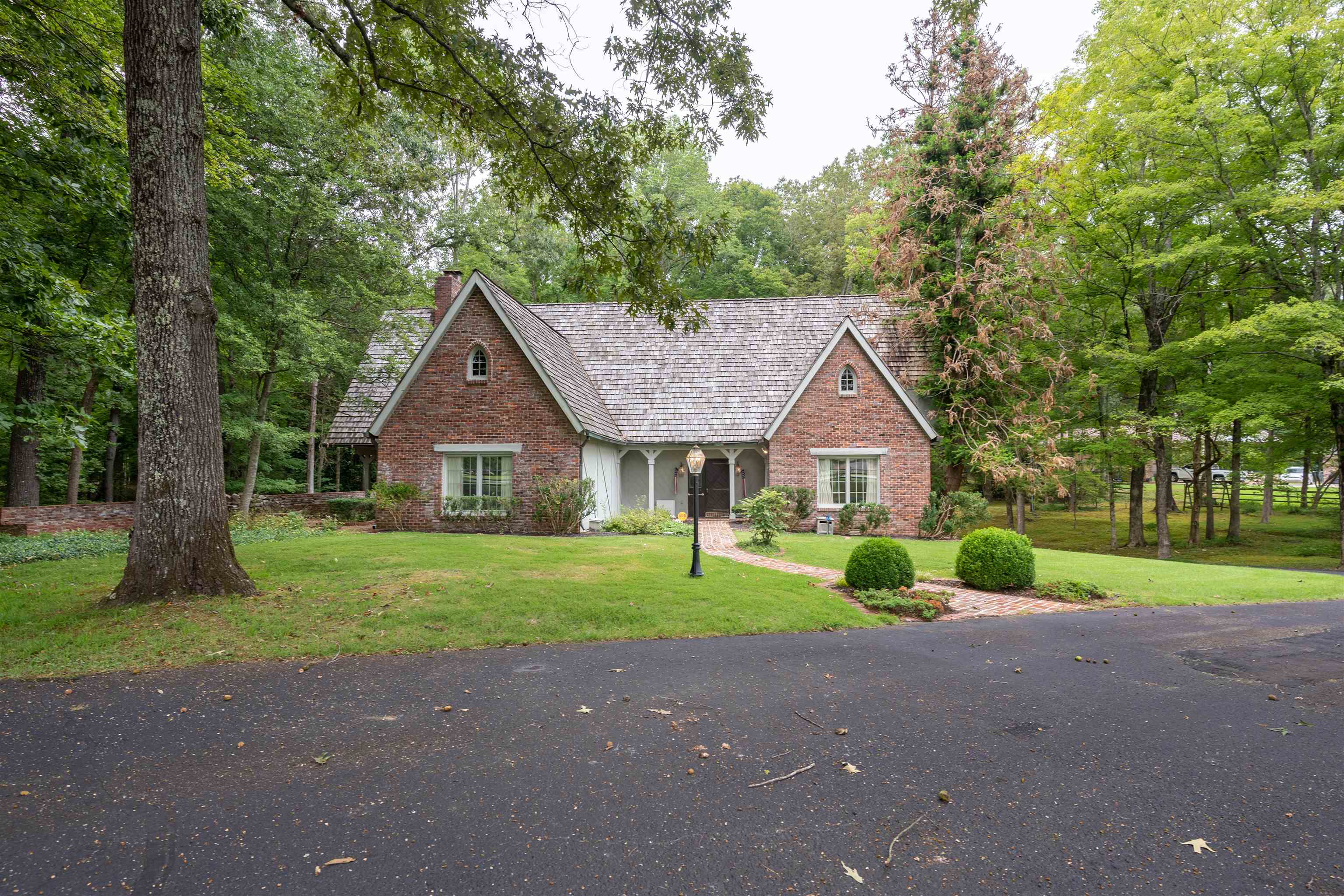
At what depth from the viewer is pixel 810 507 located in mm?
19438

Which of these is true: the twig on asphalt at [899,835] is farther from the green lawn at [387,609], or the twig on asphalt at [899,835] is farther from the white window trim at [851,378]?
the white window trim at [851,378]

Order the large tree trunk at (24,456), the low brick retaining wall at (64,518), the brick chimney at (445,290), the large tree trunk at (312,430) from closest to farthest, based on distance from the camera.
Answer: the low brick retaining wall at (64,518) → the large tree trunk at (24,456) → the brick chimney at (445,290) → the large tree trunk at (312,430)

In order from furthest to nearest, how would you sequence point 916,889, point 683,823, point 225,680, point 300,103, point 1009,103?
point 1009,103, point 300,103, point 225,680, point 683,823, point 916,889

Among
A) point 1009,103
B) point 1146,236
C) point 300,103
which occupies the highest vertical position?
point 1009,103

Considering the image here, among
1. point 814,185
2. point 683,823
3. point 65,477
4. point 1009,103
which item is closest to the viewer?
point 683,823

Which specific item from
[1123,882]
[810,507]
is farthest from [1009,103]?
[1123,882]

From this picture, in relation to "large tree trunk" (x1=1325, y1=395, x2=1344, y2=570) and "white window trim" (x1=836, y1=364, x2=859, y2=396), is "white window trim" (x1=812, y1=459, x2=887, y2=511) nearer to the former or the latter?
"white window trim" (x1=836, y1=364, x2=859, y2=396)

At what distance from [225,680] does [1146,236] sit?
26397 millimetres

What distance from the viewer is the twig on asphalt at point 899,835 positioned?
296 centimetres

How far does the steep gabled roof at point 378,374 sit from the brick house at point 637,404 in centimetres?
7

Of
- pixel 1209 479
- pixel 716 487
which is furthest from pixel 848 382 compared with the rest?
pixel 1209 479

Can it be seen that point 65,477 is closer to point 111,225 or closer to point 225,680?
point 111,225

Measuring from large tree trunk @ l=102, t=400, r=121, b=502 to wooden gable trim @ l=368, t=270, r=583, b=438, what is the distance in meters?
11.1

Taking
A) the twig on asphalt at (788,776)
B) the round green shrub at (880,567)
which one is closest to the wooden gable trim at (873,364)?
the round green shrub at (880,567)
